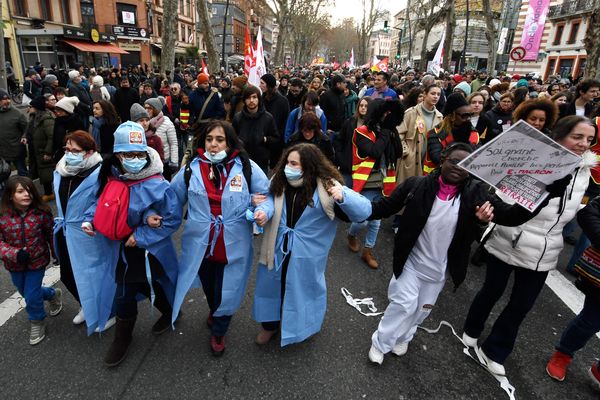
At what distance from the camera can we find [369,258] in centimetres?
445

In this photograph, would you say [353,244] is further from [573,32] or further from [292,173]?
[573,32]

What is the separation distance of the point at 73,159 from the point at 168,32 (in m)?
15.7

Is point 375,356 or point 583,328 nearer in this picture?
point 583,328

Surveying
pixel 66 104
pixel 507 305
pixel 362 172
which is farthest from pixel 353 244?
pixel 66 104

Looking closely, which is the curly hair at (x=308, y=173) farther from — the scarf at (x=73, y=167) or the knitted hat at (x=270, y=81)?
the knitted hat at (x=270, y=81)

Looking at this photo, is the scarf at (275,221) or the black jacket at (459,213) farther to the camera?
the scarf at (275,221)

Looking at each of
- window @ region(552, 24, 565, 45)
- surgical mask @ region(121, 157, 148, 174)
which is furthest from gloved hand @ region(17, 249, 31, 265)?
window @ region(552, 24, 565, 45)

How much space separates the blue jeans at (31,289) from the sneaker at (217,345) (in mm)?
1380

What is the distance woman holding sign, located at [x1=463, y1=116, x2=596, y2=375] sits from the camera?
2553 mm

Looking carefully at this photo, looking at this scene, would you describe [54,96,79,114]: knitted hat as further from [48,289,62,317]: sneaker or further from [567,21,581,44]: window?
[567,21,581,44]: window

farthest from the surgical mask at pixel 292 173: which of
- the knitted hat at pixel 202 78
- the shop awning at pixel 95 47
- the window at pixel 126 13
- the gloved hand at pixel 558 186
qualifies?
the window at pixel 126 13

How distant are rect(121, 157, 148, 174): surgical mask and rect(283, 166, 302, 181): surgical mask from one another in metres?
0.99

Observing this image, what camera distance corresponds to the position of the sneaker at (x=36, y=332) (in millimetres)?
2949

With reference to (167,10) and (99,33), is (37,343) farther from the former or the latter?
(99,33)
